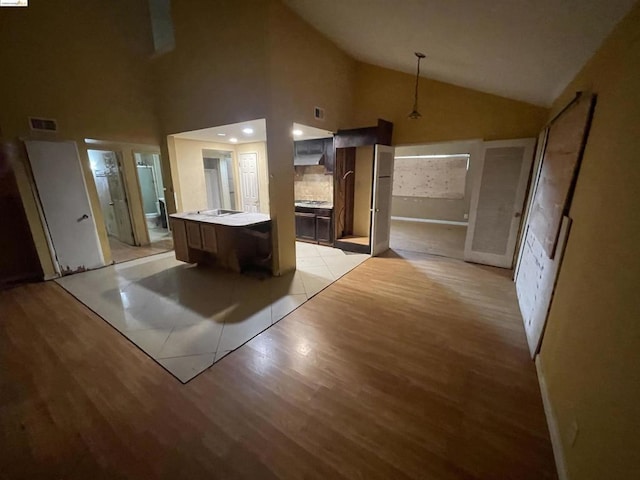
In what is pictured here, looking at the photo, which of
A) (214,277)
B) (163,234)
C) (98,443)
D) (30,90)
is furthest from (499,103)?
(163,234)

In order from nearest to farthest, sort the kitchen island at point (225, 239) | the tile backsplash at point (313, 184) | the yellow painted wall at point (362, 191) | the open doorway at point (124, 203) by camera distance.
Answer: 1. the kitchen island at point (225, 239)
2. the open doorway at point (124, 203)
3. the yellow painted wall at point (362, 191)
4. the tile backsplash at point (313, 184)

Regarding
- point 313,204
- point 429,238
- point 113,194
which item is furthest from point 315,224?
point 113,194

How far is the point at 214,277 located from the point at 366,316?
2364 mm

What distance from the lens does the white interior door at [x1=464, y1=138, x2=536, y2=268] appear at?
12.4ft

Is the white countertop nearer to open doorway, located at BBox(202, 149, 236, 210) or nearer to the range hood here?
the range hood

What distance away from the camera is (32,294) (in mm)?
3297

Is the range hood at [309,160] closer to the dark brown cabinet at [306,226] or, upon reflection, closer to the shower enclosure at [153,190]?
the dark brown cabinet at [306,226]

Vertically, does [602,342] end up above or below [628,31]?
below

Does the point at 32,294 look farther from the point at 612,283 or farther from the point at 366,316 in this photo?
the point at 612,283

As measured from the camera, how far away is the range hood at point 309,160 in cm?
529

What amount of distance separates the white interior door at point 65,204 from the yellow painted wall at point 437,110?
188 inches

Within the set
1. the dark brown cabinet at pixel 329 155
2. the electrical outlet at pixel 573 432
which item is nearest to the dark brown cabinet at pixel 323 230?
the dark brown cabinet at pixel 329 155

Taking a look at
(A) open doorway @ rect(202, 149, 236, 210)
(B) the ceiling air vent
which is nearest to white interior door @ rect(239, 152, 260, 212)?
(A) open doorway @ rect(202, 149, 236, 210)

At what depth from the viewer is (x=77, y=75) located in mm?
3732
